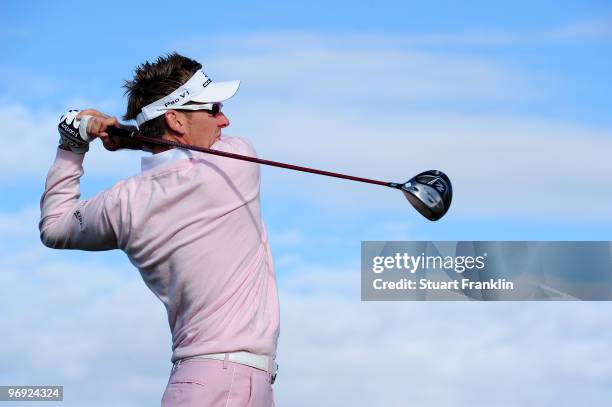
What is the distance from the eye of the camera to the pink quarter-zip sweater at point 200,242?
15.9 feet

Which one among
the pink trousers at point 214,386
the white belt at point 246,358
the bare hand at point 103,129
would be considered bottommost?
the pink trousers at point 214,386

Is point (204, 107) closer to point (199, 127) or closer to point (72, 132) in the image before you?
point (199, 127)

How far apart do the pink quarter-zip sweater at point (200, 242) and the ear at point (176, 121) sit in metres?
0.15

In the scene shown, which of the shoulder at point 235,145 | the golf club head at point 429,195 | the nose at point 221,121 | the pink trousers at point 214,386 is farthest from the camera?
the nose at point 221,121

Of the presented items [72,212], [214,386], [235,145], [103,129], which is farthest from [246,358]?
[103,129]

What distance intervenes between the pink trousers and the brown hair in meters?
1.03

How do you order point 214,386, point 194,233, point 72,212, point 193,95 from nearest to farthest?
point 214,386 → point 194,233 → point 193,95 → point 72,212

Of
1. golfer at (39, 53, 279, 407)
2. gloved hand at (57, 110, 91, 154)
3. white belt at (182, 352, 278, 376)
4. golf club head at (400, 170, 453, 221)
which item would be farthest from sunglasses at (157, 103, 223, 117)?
white belt at (182, 352, 278, 376)

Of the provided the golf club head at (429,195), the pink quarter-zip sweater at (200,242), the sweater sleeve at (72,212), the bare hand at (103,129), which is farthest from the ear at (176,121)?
the golf club head at (429,195)

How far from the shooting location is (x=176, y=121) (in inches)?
201

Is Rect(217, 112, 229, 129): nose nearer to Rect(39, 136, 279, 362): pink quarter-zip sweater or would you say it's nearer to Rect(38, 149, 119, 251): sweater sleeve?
Rect(39, 136, 279, 362): pink quarter-zip sweater

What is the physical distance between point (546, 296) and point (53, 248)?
9453 millimetres

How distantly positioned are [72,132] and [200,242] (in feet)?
2.67

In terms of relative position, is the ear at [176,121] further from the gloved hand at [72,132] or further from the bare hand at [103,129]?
the gloved hand at [72,132]
